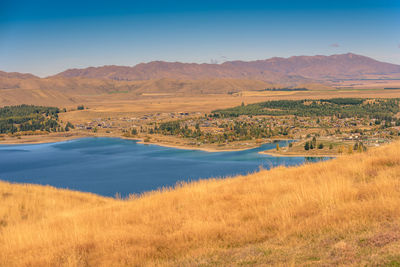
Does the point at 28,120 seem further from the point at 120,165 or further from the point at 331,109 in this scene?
the point at 331,109

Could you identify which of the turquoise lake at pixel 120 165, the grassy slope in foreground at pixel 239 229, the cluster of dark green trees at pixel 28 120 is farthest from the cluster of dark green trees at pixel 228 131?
the grassy slope in foreground at pixel 239 229

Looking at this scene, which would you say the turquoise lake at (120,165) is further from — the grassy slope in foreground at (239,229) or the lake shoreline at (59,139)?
the grassy slope in foreground at (239,229)

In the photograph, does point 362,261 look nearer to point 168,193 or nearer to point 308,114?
point 168,193

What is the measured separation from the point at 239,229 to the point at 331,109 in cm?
13362

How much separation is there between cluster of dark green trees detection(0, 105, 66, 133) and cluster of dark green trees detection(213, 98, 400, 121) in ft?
190

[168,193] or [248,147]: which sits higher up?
[168,193]

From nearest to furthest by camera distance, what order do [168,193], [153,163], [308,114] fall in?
[168,193]
[153,163]
[308,114]

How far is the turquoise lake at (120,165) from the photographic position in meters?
53.8

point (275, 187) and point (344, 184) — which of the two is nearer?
point (344, 184)

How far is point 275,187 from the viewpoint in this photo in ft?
32.5

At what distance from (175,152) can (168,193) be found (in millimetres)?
69507

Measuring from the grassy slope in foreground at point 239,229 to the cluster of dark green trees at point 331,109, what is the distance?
103551 mm

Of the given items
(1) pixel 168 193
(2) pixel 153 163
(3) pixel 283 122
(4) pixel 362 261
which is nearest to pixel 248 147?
(2) pixel 153 163

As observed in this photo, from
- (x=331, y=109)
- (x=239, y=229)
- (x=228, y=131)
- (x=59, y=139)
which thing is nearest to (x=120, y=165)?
(x=228, y=131)
